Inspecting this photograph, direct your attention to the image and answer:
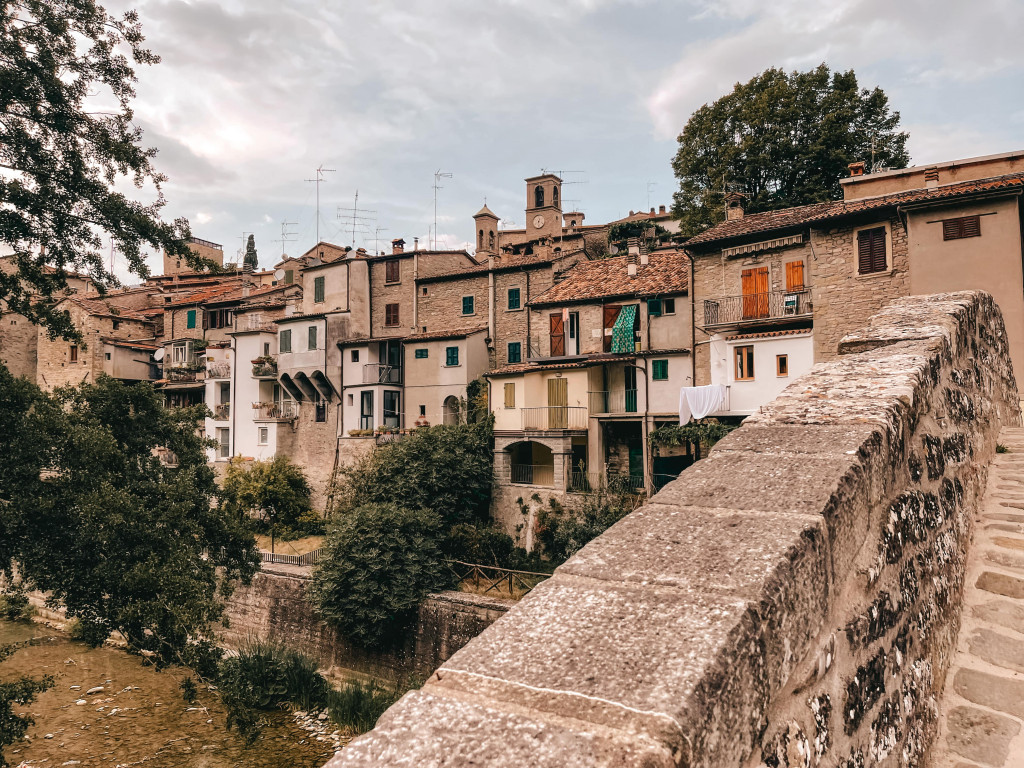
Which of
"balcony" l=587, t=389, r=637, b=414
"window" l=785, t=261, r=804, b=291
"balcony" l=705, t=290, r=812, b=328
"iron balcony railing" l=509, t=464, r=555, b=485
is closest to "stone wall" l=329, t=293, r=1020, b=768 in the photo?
"balcony" l=705, t=290, r=812, b=328

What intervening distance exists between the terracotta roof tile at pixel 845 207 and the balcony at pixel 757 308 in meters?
2.34

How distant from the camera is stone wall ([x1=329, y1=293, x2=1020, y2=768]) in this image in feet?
4.44

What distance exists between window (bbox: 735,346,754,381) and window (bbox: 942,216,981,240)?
6573 mm

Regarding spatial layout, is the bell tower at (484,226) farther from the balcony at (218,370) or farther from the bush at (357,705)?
the bush at (357,705)

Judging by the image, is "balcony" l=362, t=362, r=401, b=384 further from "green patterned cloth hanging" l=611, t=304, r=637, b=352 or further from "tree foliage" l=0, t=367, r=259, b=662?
"tree foliage" l=0, t=367, r=259, b=662

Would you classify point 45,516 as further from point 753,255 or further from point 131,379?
point 131,379

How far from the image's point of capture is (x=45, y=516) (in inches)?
454

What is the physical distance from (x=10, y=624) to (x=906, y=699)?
33.2 meters

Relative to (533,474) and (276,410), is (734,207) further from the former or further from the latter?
(276,410)

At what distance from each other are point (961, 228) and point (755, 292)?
6419 mm

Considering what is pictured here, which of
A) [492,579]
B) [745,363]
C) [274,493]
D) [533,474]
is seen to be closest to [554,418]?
[533,474]

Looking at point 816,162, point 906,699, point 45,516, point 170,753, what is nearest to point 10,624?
point 170,753

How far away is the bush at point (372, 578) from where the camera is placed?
704 inches

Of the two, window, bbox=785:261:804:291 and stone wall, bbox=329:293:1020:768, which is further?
window, bbox=785:261:804:291
